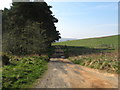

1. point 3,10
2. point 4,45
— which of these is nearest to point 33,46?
point 4,45

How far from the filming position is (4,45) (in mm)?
21453

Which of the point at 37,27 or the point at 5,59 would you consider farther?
the point at 37,27

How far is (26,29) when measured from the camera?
71.5 feet

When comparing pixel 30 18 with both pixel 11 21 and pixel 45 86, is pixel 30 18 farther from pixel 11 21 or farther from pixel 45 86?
pixel 45 86

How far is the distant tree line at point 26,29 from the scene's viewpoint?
20.8 meters

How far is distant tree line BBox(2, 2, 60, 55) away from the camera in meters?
20.8

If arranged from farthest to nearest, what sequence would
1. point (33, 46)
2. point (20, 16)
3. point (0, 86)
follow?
1. point (20, 16)
2. point (33, 46)
3. point (0, 86)

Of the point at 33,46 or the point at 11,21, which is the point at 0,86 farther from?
the point at 11,21

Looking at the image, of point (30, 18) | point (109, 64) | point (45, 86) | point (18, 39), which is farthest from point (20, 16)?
point (45, 86)

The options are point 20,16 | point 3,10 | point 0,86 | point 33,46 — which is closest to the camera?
point 0,86

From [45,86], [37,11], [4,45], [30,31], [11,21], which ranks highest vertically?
[37,11]

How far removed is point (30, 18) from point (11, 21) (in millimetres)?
3845

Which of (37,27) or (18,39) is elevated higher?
(37,27)

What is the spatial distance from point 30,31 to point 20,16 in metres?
7.84
